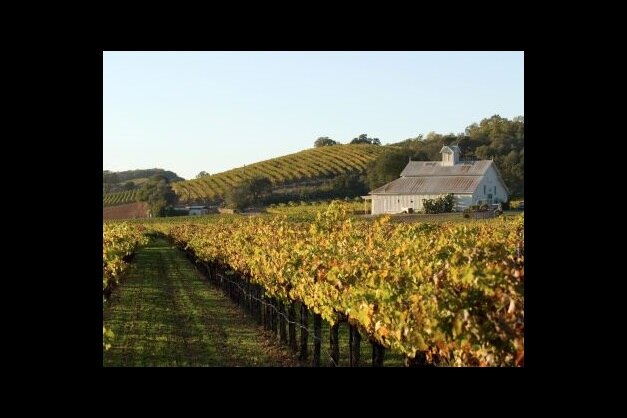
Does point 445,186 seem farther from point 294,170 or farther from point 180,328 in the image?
point 294,170

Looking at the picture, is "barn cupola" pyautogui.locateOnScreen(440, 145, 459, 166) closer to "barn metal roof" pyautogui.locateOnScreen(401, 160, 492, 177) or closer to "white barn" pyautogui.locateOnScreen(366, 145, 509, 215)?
"white barn" pyautogui.locateOnScreen(366, 145, 509, 215)

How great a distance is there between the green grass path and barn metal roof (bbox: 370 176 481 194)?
19.1 ft

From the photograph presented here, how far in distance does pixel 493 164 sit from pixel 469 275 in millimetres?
13698

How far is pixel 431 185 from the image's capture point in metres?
21.9

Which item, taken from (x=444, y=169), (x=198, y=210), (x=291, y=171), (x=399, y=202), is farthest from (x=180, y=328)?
(x=291, y=171)

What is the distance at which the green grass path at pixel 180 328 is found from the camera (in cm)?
875

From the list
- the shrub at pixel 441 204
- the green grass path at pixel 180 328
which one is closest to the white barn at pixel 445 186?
the shrub at pixel 441 204

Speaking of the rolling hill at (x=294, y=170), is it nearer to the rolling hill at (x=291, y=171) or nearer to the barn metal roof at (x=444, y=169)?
the rolling hill at (x=291, y=171)

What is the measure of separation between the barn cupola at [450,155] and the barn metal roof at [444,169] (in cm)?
18

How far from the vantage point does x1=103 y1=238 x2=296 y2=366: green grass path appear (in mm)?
8750

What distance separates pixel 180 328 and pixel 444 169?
46.5 ft
